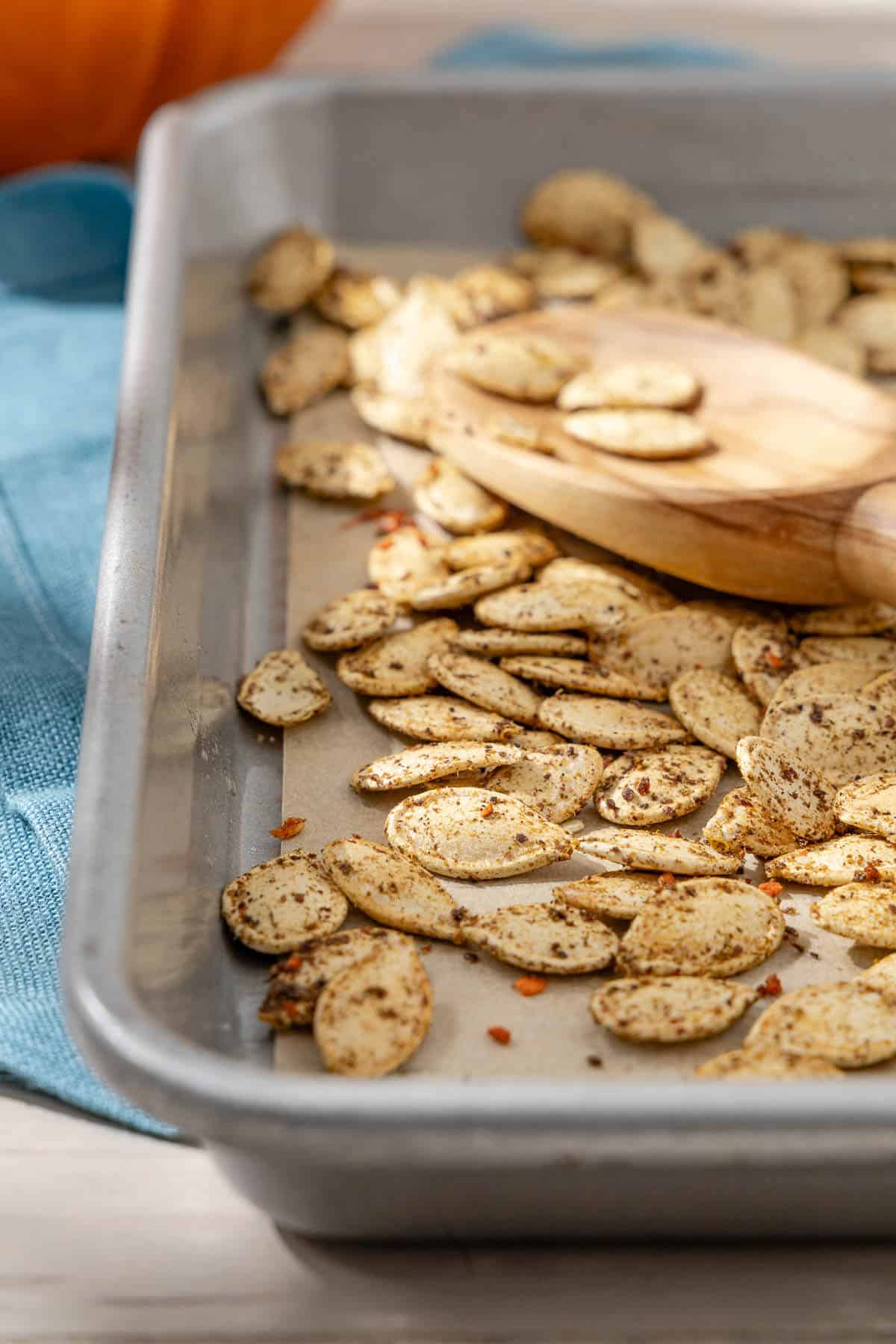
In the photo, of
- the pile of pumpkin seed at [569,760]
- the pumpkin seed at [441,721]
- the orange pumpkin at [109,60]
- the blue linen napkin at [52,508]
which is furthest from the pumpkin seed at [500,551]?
the orange pumpkin at [109,60]

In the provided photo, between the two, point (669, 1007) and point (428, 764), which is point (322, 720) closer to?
point (428, 764)

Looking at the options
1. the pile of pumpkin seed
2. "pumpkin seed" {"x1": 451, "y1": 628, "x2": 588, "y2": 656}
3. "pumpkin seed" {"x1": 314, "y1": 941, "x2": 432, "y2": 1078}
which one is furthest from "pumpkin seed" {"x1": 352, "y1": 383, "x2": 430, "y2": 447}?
"pumpkin seed" {"x1": 314, "y1": 941, "x2": 432, "y2": 1078}

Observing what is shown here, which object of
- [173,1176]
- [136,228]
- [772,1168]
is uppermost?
[136,228]

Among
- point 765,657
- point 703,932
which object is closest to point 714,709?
point 765,657

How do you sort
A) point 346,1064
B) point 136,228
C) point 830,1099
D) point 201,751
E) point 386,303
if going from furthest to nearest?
point 386,303 < point 136,228 < point 201,751 < point 346,1064 < point 830,1099

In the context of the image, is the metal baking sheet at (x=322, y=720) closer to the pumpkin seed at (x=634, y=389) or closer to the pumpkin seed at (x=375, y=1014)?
the pumpkin seed at (x=375, y=1014)

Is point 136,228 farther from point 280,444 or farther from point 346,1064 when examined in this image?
point 346,1064

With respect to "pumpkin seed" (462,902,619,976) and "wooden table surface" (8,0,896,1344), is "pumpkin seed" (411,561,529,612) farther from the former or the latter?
"wooden table surface" (8,0,896,1344)

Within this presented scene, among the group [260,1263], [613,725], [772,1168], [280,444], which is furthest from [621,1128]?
[280,444]
